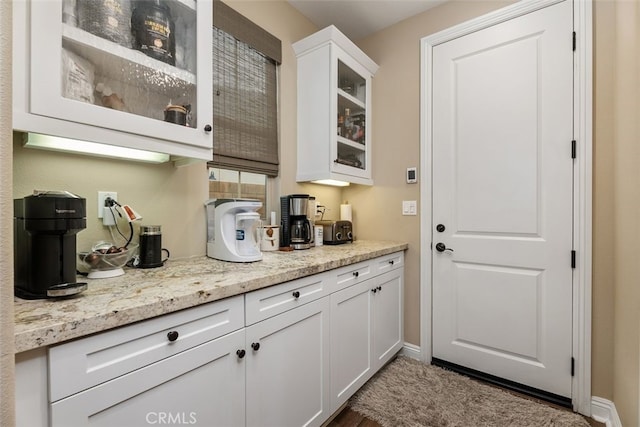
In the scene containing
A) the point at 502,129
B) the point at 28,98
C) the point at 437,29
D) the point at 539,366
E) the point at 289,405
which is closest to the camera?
the point at 28,98

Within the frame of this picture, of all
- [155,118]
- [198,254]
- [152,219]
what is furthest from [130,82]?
[198,254]

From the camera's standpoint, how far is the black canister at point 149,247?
125 centimetres

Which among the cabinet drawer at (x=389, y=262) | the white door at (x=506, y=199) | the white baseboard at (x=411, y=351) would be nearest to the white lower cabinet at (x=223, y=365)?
the cabinet drawer at (x=389, y=262)

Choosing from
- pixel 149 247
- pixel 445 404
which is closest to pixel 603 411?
pixel 445 404

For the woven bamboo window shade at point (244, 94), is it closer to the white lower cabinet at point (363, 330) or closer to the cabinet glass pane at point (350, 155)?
the cabinet glass pane at point (350, 155)

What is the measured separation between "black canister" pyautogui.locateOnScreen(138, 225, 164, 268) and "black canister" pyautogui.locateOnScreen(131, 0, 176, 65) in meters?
0.73

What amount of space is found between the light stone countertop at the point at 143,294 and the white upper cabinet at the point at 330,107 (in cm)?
93

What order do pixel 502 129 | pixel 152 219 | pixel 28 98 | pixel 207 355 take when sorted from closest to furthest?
pixel 28 98 → pixel 207 355 → pixel 152 219 → pixel 502 129

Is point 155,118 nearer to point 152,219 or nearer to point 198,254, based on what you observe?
point 152,219

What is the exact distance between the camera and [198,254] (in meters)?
1.59

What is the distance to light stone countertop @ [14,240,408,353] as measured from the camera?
0.65 metres

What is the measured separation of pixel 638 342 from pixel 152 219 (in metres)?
2.20

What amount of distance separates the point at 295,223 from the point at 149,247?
91cm

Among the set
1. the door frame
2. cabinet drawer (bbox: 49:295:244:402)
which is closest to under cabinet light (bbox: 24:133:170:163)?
cabinet drawer (bbox: 49:295:244:402)
